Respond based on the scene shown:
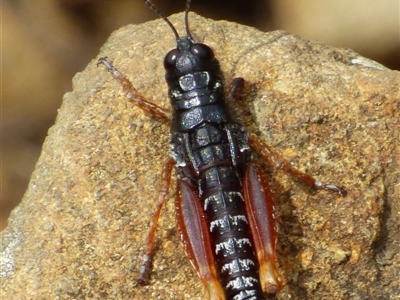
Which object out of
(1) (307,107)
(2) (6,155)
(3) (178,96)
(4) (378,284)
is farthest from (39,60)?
(4) (378,284)

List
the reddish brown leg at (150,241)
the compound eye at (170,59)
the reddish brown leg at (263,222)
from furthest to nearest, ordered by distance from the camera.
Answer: the compound eye at (170,59), the reddish brown leg at (150,241), the reddish brown leg at (263,222)

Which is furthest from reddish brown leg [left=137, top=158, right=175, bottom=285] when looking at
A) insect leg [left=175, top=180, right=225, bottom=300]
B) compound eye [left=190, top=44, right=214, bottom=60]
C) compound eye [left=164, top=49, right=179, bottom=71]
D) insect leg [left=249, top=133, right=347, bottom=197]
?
compound eye [left=190, top=44, right=214, bottom=60]

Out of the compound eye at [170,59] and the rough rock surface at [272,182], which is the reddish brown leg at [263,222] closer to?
the rough rock surface at [272,182]

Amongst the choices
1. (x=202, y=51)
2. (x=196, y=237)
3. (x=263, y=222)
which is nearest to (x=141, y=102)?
(x=202, y=51)

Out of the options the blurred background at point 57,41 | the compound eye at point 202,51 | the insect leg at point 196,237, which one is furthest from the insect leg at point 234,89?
the blurred background at point 57,41

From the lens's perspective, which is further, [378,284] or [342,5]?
[342,5]

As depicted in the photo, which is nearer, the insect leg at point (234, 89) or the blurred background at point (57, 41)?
the insect leg at point (234, 89)

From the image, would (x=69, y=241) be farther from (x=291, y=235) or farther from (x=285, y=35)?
(x=285, y=35)
